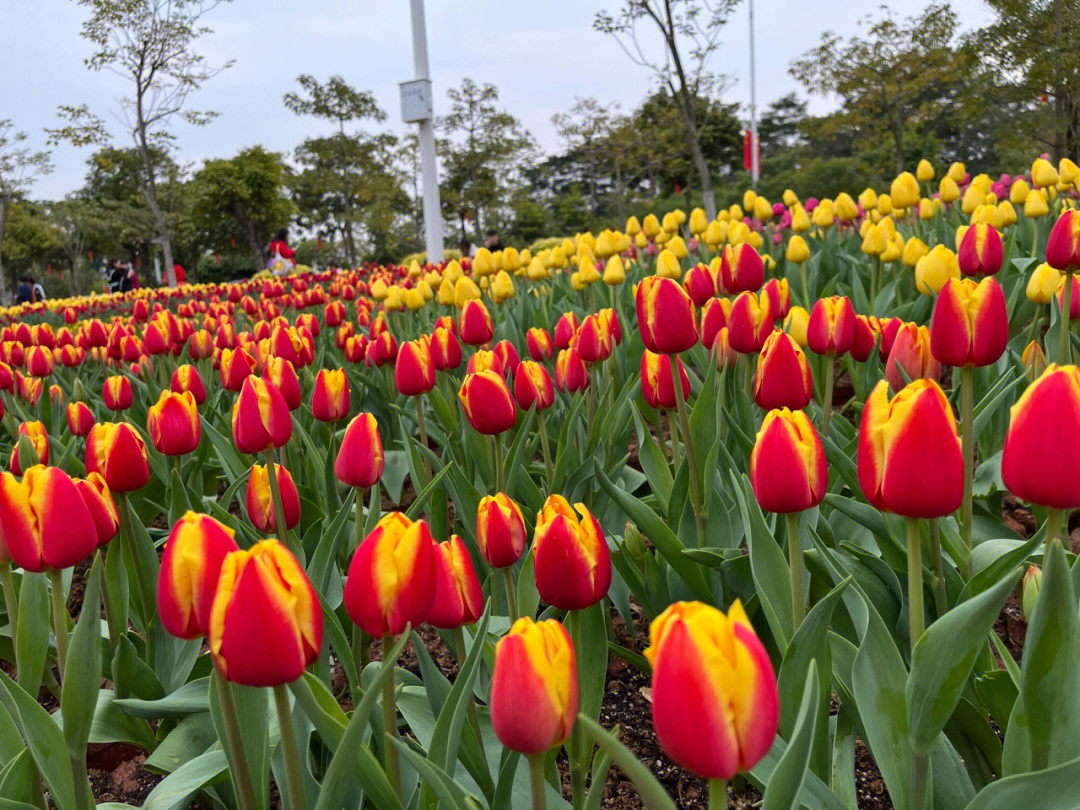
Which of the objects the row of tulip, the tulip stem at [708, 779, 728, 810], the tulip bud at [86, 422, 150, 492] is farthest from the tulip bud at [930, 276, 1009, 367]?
the tulip bud at [86, 422, 150, 492]

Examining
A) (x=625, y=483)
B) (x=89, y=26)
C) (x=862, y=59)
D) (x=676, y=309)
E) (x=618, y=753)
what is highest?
(x=89, y=26)

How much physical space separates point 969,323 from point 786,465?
0.46 meters

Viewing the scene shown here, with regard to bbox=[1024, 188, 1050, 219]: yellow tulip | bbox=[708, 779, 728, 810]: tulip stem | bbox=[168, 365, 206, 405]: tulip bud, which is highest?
bbox=[1024, 188, 1050, 219]: yellow tulip

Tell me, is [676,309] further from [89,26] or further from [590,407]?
[89,26]

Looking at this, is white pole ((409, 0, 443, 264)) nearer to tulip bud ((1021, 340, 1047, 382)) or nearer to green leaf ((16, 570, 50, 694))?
tulip bud ((1021, 340, 1047, 382))

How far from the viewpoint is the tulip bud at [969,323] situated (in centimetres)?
128

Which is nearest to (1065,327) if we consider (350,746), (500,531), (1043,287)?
(1043,287)

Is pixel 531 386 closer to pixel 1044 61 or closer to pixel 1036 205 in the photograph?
pixel 1036 205

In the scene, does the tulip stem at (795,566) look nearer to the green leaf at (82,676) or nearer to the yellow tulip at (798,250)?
the green leaf at (82,676)

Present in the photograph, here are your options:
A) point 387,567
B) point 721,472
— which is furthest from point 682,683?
point 721,472

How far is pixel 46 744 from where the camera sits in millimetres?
1085

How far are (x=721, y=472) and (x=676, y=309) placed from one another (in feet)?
1.49

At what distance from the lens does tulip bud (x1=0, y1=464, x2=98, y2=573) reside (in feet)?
3.74

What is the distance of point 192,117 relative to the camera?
3044 cm
